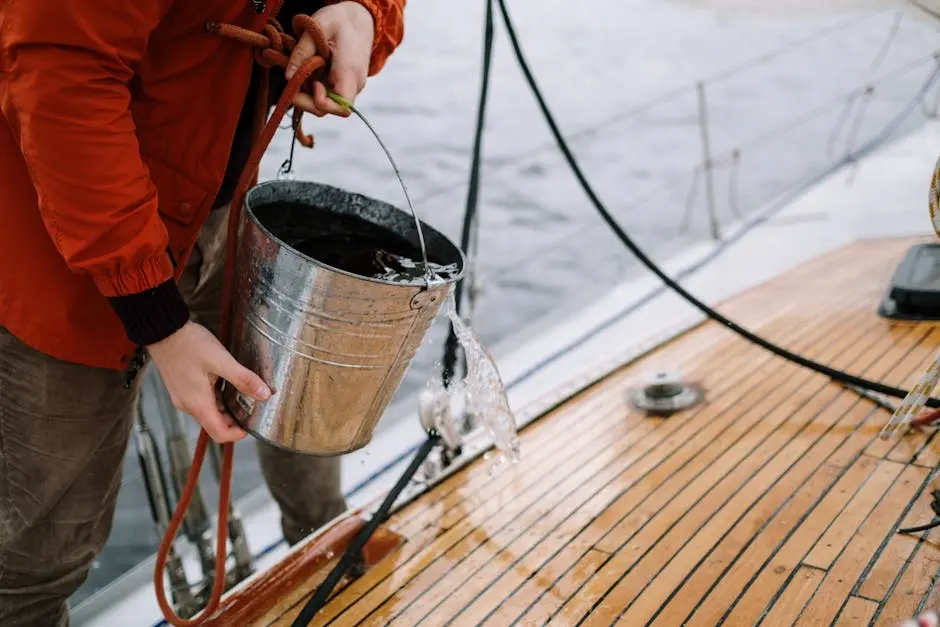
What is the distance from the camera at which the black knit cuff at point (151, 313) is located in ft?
3.49

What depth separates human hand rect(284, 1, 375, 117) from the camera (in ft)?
3.90

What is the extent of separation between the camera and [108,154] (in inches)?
38.9

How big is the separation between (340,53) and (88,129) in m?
0.38

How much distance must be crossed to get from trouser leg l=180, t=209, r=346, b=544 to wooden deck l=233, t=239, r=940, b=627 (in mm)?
166

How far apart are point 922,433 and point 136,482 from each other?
2.39 meters

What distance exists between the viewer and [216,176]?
48.3 inches

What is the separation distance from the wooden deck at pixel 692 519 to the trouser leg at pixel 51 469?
1.11 ft

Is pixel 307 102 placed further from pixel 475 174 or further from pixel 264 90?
pixel 475 174

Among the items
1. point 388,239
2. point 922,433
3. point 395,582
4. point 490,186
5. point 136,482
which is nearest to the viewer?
point 388,239

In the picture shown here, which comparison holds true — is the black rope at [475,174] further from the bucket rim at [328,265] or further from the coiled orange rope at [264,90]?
the coiled orange rope at [264,90]

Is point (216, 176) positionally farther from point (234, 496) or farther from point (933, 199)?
point (234, 496)

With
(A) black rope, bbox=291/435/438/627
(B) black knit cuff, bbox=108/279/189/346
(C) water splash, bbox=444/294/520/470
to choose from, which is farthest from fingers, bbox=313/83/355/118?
(A) black rope, bbox=291/435/438/627

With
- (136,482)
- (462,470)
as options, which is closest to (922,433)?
(462,470)

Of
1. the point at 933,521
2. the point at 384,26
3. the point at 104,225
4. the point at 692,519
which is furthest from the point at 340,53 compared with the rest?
the point at 933,521
